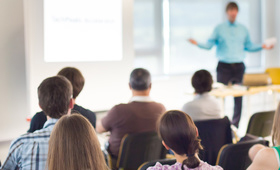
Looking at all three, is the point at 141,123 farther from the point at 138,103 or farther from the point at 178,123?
the point at 178,123

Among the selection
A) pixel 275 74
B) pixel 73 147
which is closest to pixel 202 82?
pixel 73 147

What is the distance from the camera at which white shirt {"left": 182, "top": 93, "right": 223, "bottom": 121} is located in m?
3.35

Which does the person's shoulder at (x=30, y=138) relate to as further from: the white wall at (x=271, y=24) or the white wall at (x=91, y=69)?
the white wall at (x=271, y=24)

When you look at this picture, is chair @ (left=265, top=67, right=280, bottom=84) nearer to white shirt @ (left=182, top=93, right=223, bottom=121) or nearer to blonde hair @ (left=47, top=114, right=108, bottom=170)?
white shirt @ (left=182, top=93, right=223, bottom=121)

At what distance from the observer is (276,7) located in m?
8.27

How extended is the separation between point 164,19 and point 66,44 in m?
2.88

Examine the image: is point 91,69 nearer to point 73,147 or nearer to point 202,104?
point 202,104

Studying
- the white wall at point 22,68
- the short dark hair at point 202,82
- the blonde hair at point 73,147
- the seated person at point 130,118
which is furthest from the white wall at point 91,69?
the blonde hair at point 73,147

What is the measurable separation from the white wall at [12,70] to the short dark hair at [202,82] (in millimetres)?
2013

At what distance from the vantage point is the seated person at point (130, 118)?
314cm

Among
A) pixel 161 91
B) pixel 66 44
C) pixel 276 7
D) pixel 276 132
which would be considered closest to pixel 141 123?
pixel 276 132

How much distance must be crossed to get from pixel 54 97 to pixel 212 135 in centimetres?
136

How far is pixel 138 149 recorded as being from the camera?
2.95 m

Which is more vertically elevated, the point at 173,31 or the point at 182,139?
the point at 173,31
